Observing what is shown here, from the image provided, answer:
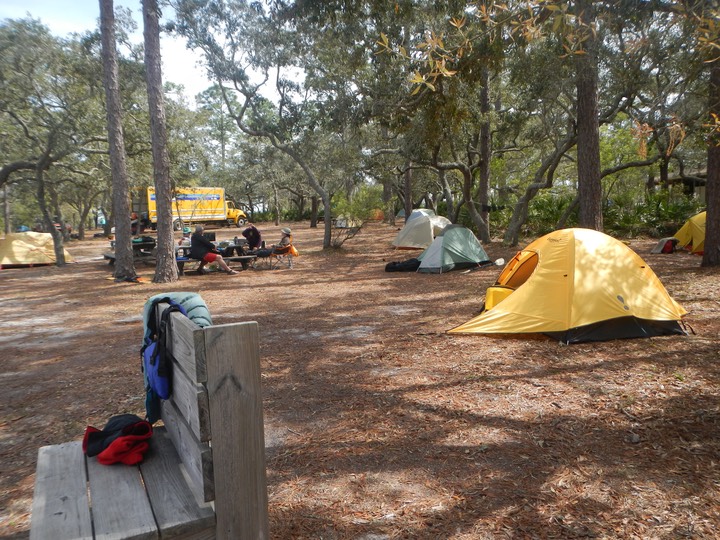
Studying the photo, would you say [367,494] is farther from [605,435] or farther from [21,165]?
[21,165]

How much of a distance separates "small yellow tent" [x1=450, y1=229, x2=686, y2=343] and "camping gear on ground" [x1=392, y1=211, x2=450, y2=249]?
12.0 m

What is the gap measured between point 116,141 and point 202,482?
1240 centimetres

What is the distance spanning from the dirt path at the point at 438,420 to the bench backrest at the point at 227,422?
0.89 metres

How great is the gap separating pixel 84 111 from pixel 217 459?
1690 centimetres

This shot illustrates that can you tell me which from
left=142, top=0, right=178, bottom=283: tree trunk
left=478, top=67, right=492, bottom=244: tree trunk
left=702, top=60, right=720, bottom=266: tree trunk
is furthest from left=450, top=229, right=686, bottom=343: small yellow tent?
left=478, top=67, right=492, bottom=244: tree trunk

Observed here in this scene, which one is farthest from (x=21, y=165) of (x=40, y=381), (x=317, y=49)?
(x=40, y=381)

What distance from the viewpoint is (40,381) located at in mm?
5000

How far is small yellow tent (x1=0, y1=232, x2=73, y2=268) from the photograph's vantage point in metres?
16.3

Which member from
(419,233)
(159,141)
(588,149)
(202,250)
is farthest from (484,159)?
(159,141)

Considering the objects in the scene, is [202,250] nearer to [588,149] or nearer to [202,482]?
[588,149]

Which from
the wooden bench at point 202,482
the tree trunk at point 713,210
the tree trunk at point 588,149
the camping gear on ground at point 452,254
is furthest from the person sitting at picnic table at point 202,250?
the wooden bench at point 202,482

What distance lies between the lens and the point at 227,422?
67.4 inches

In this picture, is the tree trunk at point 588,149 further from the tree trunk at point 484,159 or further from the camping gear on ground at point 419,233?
the camping gear on ground at point 419,233

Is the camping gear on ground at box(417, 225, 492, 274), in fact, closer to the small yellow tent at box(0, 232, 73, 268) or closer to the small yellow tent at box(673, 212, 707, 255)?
the small yellow tent at box(673, 212, 707, 255)
